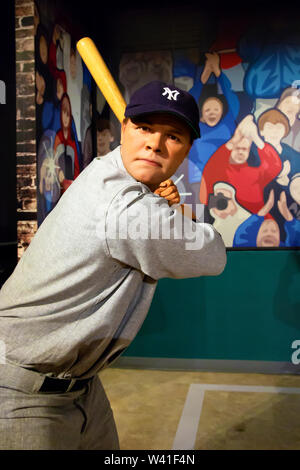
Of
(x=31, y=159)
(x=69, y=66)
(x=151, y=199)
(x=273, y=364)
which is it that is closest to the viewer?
(x=151, y=199)

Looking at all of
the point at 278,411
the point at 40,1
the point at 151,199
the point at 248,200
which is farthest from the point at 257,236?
the point at 151,199

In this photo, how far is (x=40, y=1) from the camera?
9.90 ft

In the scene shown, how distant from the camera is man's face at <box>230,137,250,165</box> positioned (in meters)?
3.88

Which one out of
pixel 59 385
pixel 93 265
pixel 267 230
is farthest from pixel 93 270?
pixel 267 230

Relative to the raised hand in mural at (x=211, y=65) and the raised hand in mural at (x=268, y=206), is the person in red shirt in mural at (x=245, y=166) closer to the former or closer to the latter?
the raised hand in mural at (x=268, y=206)

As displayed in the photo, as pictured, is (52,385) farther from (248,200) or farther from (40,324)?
(248,200)

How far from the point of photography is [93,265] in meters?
1.11

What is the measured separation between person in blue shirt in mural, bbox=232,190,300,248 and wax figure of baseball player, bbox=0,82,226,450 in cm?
274

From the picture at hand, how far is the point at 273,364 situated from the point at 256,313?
1.57ft

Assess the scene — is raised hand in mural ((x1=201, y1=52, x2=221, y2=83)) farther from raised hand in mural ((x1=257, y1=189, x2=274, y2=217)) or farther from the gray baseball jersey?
the gray baseball jersey

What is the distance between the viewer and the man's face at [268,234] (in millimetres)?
3859

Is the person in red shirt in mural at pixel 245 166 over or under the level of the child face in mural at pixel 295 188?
over

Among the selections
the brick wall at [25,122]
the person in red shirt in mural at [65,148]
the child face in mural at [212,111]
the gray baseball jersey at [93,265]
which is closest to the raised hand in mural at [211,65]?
the child face in mural at [212,111]

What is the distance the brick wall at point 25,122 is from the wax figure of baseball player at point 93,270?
173cm
